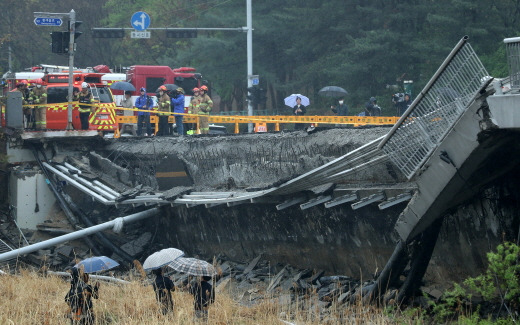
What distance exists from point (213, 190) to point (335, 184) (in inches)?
200

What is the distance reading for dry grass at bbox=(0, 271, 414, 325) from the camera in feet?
36.1

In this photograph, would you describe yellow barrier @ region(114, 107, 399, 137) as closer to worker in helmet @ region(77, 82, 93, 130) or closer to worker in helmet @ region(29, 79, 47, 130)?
worker in helmet @ region(77, 82, 93, 130)

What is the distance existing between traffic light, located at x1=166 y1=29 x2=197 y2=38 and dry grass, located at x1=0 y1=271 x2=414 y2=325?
2052cm

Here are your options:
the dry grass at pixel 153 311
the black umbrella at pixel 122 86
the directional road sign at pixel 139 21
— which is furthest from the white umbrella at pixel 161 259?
the directional road sign at pixel 139 21

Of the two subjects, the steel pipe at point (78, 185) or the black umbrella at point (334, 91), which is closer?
the steel pipe at point (78, 185)

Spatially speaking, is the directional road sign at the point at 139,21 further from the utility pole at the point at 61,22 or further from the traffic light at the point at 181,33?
the utility pole at the point at 61,22

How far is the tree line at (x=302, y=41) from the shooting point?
3456 centimetres

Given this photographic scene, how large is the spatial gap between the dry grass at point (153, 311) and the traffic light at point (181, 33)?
2052 centimetres

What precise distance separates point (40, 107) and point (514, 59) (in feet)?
51.7

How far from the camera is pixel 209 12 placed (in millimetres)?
48406

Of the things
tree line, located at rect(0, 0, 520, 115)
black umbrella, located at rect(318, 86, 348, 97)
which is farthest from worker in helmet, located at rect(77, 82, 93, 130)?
tree line, located at rect(0, 0, 520, 115)

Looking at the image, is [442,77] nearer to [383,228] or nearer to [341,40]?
[383,228]

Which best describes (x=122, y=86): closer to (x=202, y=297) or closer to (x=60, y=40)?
(x=60, y=40)

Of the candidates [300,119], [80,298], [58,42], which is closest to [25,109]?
[58,42]
